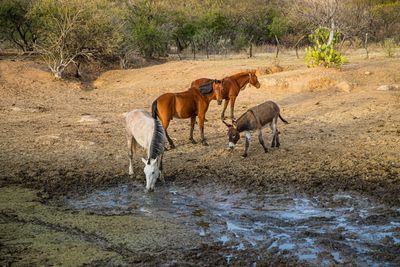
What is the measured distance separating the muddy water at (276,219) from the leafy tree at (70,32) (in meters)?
15.3

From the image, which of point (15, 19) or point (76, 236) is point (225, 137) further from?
point (15, 19)

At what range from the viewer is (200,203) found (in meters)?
8.18

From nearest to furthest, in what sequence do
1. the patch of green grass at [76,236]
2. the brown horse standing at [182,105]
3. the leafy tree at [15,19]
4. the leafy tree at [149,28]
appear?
the patch of green grass at [76,236] → the brown horse standing at [182,105] → the leafy tree at [15,19] → the leafy tree at [149,28]

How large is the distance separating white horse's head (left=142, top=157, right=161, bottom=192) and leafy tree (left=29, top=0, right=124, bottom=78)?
14975 mm

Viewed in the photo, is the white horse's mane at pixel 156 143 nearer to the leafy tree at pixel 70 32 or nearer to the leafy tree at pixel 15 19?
the leafy tree at pixel 70 32

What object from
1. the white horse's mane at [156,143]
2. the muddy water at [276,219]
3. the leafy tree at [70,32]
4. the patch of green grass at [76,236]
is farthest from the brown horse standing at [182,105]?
the leafy tree at [70,32]

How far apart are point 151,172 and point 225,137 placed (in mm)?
4218

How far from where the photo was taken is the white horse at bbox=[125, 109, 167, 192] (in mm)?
8578

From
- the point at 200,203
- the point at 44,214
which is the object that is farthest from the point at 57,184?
the point at 200,203

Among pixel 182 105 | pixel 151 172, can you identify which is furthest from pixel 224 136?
pixel 151 172

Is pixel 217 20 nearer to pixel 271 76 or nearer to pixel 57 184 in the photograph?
pixel 271 76

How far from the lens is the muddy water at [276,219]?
6.11 metres

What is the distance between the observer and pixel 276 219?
7328mm

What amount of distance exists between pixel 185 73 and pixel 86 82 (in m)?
4.91
